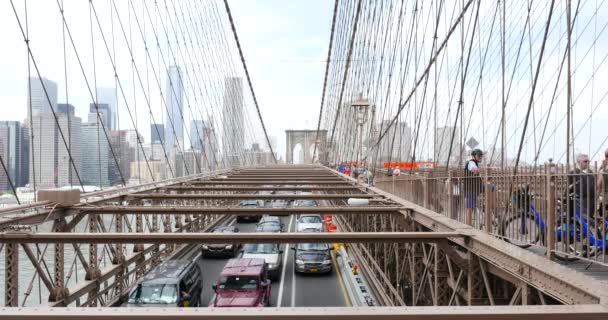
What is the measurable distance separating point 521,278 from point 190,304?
36.4 ft

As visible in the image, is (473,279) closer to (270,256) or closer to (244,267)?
(244,267)

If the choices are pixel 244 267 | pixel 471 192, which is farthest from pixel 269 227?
pixel 471 192

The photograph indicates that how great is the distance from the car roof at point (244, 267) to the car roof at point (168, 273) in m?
1.23

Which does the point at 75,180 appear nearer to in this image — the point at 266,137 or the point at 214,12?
the point at 214,12

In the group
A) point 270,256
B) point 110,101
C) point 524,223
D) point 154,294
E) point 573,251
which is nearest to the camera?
point 573,251

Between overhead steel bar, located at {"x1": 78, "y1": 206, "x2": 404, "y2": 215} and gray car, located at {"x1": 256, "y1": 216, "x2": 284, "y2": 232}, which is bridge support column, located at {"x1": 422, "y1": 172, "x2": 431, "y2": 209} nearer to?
overhead steel bar, located at {"x1": 78, "y1": 206, "x2": 404, "y2": 215}

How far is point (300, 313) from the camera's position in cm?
258

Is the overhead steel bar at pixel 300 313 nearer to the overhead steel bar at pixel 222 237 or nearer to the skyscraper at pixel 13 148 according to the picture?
the overhead steel bar at pixel 222 237

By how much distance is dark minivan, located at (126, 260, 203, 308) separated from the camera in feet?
42.2

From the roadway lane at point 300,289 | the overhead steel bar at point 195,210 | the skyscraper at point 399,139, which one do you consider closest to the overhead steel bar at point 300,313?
the overhead steel bar at point 195,210

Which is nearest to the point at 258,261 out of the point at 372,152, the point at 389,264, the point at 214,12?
the point at 389,264

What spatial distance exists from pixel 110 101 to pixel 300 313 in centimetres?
1607

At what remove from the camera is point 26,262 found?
21.7 m

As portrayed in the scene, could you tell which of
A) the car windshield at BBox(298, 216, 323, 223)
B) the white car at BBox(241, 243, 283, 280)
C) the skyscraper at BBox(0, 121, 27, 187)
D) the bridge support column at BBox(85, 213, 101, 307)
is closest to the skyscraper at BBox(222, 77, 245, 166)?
the car windshield at BBox(298, 216, 323, 223)
